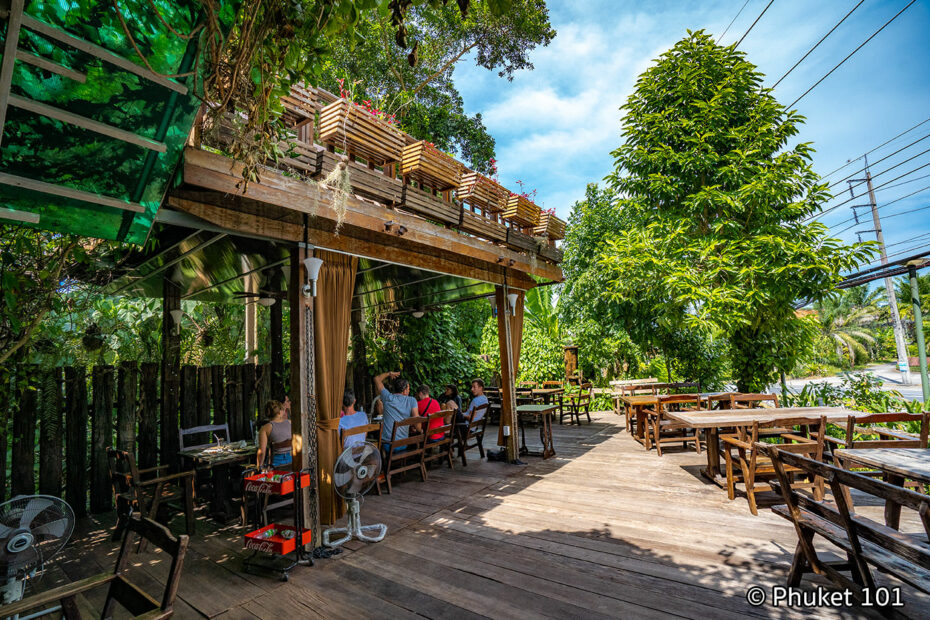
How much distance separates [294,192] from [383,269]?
2.58 meters


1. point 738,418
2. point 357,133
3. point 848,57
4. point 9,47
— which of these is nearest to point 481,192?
point 357,133

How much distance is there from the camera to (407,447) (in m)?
6.36

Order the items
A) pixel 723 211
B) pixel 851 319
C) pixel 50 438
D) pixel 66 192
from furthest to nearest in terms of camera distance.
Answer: pixel 851 319 → pixel 723 211 → pixel 50 438 → pixel 66 192

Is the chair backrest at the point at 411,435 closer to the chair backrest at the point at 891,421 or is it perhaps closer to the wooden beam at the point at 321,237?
the wooden beam at the point at 321,237

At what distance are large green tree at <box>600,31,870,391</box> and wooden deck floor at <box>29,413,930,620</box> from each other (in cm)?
397

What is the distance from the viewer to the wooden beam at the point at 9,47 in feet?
5.27

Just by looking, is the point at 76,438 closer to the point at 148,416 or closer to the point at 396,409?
the point at 148,416

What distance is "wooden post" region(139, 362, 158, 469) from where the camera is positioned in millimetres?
5594

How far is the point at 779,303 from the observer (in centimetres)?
774

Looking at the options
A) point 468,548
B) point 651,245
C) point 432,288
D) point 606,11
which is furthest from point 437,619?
point 606,11

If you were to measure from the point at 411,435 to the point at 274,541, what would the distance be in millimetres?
2888

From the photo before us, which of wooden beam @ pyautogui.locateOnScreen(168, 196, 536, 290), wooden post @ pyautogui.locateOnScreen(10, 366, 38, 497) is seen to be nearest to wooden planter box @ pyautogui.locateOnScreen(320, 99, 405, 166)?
wooden beam @ pyautogui.locateOnScreen(168, 196, 536, 290)

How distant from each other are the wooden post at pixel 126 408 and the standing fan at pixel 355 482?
3.31 metres

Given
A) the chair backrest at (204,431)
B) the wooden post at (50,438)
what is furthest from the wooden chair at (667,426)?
the wooden post at (50,438)
